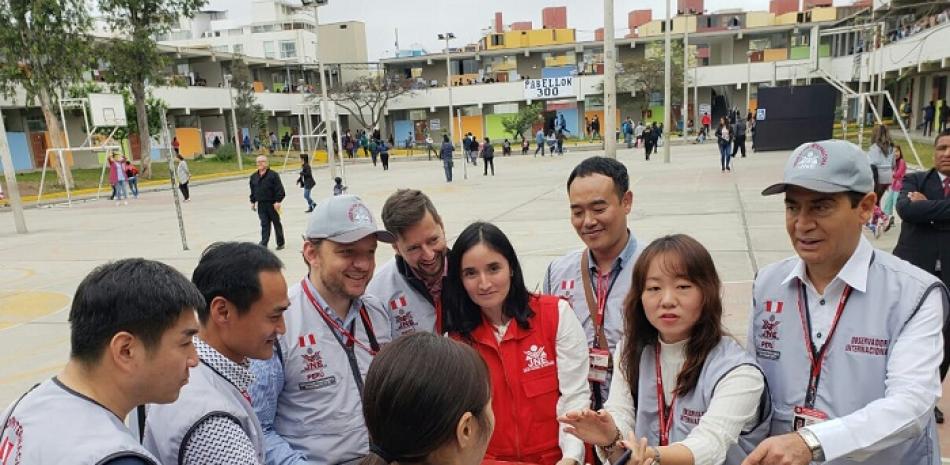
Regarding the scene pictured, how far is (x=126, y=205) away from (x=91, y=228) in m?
6.02

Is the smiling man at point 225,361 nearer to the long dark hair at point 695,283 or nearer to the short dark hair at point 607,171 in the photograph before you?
the long dark hair at point 695,283

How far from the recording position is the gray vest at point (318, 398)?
2291 mm

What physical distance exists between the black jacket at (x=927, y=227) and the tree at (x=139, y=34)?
28818 mm

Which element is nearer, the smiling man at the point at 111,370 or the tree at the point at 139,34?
the smiling man at the point at 111,370

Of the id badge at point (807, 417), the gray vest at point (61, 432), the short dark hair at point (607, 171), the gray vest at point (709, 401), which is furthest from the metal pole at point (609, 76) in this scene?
the gray vest at point (61, 432)

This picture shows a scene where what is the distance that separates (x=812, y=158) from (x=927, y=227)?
2994 mm

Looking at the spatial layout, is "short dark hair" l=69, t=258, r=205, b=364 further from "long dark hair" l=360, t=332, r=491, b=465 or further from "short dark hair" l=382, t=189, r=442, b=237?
"short dark hair" l=382, t=189, r=442, b=237

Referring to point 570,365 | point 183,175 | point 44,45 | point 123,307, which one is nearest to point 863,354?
point 570,365

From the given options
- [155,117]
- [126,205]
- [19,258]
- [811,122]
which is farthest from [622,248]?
[155,117]

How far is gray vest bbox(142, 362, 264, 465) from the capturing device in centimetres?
159

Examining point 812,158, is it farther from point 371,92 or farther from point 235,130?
point 371,92

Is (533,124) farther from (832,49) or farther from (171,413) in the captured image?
(171,413)

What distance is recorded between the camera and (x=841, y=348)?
189 cm

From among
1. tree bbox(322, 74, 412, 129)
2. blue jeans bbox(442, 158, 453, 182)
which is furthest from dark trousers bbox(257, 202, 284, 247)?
tree bbox(322, 74, 412, 129)
